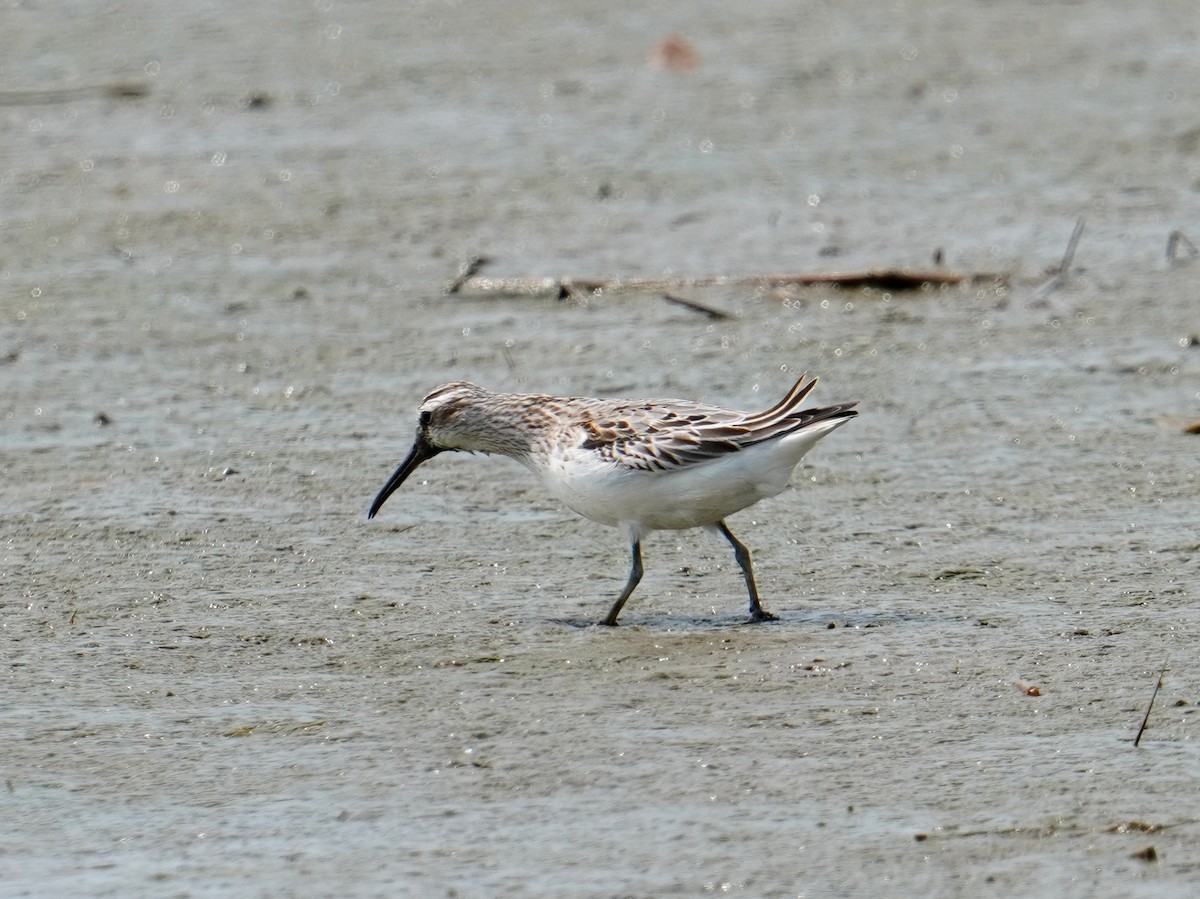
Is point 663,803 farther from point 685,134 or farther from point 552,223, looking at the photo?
point 685,134

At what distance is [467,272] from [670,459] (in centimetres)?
457

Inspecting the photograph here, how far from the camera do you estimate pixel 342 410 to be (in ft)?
30.2

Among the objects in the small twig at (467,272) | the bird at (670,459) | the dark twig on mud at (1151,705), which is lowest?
the small twig at (467,272)

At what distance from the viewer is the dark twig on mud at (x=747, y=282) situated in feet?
34.9

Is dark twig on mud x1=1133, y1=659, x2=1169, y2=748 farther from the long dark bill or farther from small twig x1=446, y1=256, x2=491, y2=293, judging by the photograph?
small twig x1=446, y1=256, x2=491, y2=293

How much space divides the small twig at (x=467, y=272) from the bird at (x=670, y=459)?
376 centimetres

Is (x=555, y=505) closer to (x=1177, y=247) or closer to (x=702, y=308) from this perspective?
(x=702, y=308)

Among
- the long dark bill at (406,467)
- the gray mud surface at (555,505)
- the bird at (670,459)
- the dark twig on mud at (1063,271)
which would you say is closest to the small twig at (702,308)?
the gray mud surface at (555,505)

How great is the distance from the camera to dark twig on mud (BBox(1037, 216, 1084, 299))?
10523 millimetres

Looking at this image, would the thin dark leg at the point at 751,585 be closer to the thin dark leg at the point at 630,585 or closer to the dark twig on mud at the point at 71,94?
the thin dark leg at the point at 630,585

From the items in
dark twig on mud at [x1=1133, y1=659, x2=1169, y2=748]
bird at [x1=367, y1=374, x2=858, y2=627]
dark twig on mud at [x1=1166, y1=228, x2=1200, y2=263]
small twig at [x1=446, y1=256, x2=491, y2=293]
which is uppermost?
bird at [x1=367, y1=374, x2=858, y2=627]

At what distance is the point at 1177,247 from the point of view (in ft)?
36.7

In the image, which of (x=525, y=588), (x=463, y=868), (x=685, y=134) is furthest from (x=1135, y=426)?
(x=685, y=134)

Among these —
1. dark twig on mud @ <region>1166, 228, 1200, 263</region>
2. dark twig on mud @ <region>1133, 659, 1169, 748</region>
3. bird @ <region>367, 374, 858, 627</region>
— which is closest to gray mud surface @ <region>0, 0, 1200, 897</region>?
dark twig on mud @ <region>1133, 659, 1169, 748</region>
